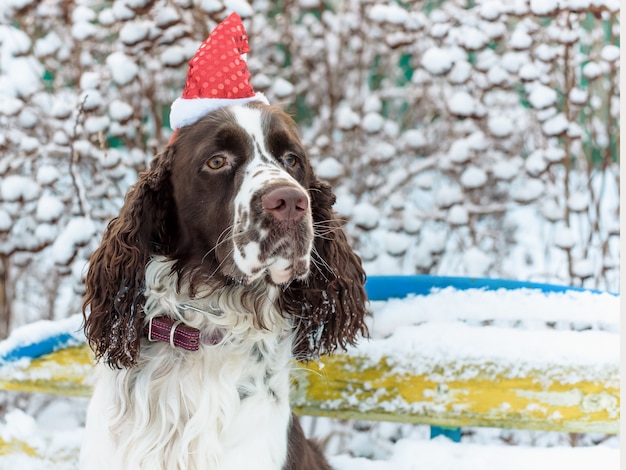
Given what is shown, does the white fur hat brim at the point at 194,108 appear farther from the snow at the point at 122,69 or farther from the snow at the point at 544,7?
the snow at the point at 544,7

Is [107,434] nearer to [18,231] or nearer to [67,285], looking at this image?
[18,231]

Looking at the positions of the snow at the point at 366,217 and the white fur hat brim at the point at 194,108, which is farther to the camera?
the snow at the point at 366,217

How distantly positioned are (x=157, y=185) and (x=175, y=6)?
1629 millimetres

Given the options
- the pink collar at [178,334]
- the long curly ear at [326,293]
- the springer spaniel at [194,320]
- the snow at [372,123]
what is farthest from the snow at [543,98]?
the pink collar at [178,334]

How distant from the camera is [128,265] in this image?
6.94ft

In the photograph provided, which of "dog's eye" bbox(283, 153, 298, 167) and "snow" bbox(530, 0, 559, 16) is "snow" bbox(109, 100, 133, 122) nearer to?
"dog's eye" bbox(283, 153, 298, 167)

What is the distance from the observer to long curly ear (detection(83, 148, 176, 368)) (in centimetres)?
211

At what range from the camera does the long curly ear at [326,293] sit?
7.56 ft

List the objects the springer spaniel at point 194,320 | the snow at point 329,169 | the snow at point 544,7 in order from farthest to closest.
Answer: the snow at point 329,169 → the snow at point 544,7 → the springer spaniel at point 194,320

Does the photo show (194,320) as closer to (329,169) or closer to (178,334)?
(178,334)

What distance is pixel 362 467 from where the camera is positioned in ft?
Result: 9.29

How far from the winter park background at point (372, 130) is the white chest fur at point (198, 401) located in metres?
0.85

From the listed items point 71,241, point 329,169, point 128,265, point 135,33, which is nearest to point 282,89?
point 329,169

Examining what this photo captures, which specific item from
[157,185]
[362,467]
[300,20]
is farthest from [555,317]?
[300,20]
